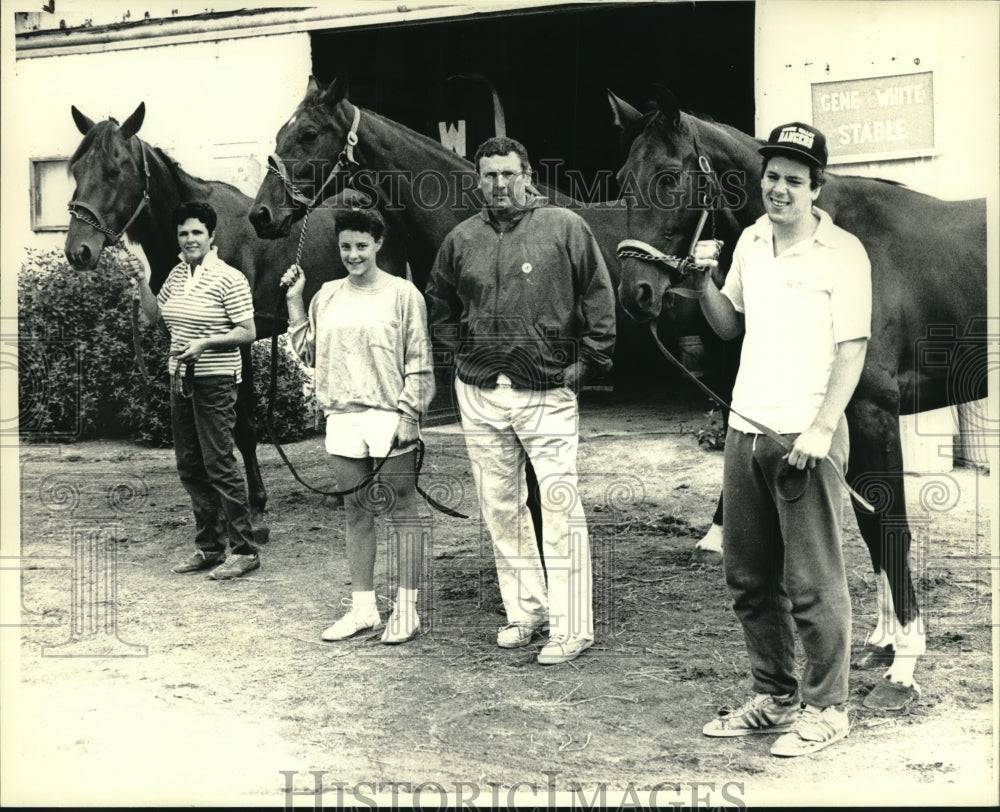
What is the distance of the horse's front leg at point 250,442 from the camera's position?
5.97m

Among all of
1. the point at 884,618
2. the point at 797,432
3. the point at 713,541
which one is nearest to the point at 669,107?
the point at 797,432

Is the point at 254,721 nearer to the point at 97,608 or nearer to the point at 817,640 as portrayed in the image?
the point at 97,608

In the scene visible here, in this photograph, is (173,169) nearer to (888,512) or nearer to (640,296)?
(640,296)

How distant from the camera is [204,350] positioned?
17.0 ft

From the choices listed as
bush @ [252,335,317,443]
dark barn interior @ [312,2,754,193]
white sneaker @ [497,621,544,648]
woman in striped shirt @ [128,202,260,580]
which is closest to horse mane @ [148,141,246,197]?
woman in striped shirt @ [128,202,260,580]

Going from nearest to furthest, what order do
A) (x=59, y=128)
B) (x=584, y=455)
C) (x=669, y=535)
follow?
(x=59, y=128)
(x=669, y=535)
(x=584, y=455)

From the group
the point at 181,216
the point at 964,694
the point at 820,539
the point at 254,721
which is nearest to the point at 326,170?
the point at 181,216

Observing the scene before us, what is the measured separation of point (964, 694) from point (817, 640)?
3.08 ft

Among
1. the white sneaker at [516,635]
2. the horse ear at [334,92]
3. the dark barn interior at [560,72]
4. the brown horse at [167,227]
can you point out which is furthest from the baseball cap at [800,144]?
the dark barn interior at [560,72]

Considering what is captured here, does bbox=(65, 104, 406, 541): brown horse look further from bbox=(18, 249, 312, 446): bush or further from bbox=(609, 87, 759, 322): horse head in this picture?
bbox=(609, 87, 759, 322): horse head

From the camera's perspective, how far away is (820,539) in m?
3.36

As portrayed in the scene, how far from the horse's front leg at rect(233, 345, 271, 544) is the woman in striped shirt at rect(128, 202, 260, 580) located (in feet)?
1.91

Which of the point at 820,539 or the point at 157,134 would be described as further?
the point at 157,134

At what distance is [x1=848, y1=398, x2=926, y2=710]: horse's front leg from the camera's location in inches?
156
